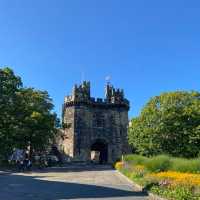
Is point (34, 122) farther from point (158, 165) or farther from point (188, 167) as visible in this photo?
point (188, 167)

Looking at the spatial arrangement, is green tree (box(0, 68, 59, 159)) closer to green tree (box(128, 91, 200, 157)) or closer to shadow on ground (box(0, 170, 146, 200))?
green tree (box(128, 91, 200, 157))

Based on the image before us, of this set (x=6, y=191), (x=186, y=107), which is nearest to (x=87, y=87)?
(x=186, y=107)

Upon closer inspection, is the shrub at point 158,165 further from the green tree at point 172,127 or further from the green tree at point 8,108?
the green tree at point 8,108

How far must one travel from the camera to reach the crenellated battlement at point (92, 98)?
6378cm

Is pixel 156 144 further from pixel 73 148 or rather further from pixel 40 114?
pixel 73 148

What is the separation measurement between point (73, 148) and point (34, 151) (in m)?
12.1

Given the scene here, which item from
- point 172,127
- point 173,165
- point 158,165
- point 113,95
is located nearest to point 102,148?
point 113,95

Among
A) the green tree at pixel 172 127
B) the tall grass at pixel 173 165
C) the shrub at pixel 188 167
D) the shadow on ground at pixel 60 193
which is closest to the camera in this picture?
the shadow on ground at pixel 60 193

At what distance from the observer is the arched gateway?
202 feet

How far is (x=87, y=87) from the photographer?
66312 millimetres

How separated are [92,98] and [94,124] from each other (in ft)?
13.8

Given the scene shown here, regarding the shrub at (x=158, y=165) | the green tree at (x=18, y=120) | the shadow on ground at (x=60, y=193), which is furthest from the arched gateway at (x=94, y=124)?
the shadow on ground at (x=60, y=193)

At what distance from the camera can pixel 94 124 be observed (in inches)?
2527

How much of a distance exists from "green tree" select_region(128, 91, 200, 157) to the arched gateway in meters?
16.1
